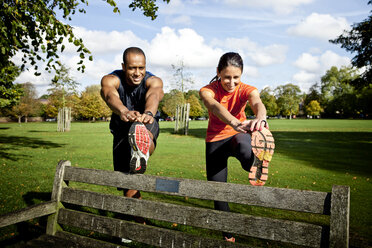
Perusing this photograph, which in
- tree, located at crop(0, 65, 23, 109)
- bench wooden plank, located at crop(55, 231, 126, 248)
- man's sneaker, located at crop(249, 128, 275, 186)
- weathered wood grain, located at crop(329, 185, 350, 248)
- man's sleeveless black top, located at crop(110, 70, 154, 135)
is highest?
tree, located at crop(0, 65, 23, 109)

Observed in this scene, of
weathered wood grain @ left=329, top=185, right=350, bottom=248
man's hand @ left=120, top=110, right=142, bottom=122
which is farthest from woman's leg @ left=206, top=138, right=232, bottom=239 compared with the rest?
weathered wood grain @ left=329, top=185, right=350, bottom=248

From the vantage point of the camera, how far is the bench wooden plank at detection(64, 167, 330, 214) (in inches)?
83.4

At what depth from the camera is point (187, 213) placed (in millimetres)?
2490

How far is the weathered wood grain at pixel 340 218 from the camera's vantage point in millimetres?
1951

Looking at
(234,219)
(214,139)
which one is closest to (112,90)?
(214,139)

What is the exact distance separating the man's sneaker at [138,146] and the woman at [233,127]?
0.89 metres

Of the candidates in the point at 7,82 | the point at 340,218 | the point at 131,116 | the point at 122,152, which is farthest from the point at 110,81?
the point at 7,82

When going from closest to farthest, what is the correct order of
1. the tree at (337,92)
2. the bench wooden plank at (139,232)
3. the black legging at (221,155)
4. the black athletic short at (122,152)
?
1. the bench wooden plank at (139,232)
2. the black legging at (221,155)
3. the black athletic short at (122,152)
4. the tree at (337,92)

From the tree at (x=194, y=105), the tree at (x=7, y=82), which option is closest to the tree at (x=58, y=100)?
the tree at (x=7, y=82)

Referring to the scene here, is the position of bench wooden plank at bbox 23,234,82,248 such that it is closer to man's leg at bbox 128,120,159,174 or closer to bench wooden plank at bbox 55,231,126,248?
bench wooden plank at bbox 55,231,126,248

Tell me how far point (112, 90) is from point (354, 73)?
282ft

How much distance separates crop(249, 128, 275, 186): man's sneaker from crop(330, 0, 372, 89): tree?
704 inches

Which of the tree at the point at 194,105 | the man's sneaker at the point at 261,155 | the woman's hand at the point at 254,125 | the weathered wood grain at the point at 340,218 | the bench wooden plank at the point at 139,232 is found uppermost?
the tree at the point at 194,105

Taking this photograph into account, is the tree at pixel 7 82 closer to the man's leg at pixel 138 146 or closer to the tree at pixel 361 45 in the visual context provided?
the man's leg at pixel 138 146
